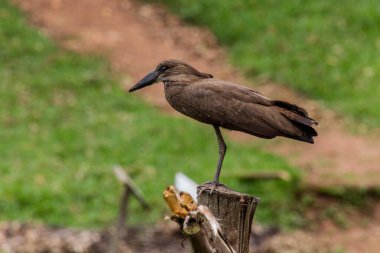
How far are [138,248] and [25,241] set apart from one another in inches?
46.9

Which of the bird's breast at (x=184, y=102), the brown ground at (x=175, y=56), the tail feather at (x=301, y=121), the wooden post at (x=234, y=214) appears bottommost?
the wooden post at (x=234, y=214)

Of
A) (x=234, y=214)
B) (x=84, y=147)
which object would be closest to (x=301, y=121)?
(x=234, y=214)

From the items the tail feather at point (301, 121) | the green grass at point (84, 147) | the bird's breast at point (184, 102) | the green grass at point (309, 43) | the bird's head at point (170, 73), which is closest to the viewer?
the tail feather at point (301, 121)

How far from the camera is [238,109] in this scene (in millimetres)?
→ 4289

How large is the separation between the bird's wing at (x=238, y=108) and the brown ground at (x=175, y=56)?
608 cm

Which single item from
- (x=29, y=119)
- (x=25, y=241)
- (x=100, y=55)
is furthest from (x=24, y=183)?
(x=100, y=55)

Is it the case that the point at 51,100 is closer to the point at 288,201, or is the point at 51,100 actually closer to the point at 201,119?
the point at 288,201

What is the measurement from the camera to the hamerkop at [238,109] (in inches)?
165

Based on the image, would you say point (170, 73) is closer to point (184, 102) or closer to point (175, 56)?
point (184, 102)

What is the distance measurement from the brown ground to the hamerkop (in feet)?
19.9

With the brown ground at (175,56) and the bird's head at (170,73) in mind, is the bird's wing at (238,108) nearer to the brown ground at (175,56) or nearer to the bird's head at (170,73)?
the bird's head at (170,73)

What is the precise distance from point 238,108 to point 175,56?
1187cm

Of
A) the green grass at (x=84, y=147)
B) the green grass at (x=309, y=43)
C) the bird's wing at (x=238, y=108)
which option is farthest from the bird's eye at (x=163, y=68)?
the green grass at (x=309, y=43)

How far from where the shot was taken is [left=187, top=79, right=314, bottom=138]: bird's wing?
4.24m
